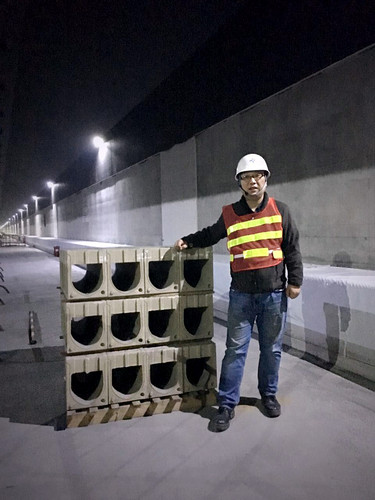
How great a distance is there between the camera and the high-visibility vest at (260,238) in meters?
3.72

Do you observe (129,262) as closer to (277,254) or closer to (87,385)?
(87,385)

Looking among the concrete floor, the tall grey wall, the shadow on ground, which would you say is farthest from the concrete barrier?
the shadow on ground

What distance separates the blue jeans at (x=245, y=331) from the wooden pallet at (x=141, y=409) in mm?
403

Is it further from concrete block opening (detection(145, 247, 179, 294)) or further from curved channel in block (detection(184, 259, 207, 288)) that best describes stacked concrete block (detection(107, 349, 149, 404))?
curved channel in block (detection(184, 259, 207, 288))

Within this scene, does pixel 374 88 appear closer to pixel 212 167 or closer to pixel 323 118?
pixel 323 118

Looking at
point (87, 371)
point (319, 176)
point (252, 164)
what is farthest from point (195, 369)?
point (319, 176)

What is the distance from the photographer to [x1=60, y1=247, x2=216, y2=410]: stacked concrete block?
3.90 meters

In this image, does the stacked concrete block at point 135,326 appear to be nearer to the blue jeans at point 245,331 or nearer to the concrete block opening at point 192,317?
the concrete block opening at point 192,317

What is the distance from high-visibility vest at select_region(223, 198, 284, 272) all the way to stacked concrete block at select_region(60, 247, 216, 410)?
0.58m

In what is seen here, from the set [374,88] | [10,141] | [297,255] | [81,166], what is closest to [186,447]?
[297,255]

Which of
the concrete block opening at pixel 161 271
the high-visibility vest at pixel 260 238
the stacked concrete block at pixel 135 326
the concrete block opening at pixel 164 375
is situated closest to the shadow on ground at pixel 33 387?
the stacked concrete block at pixel 135 326

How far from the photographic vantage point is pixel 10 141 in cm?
1756

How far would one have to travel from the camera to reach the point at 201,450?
3.27 metres

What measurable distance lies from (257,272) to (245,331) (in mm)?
542
